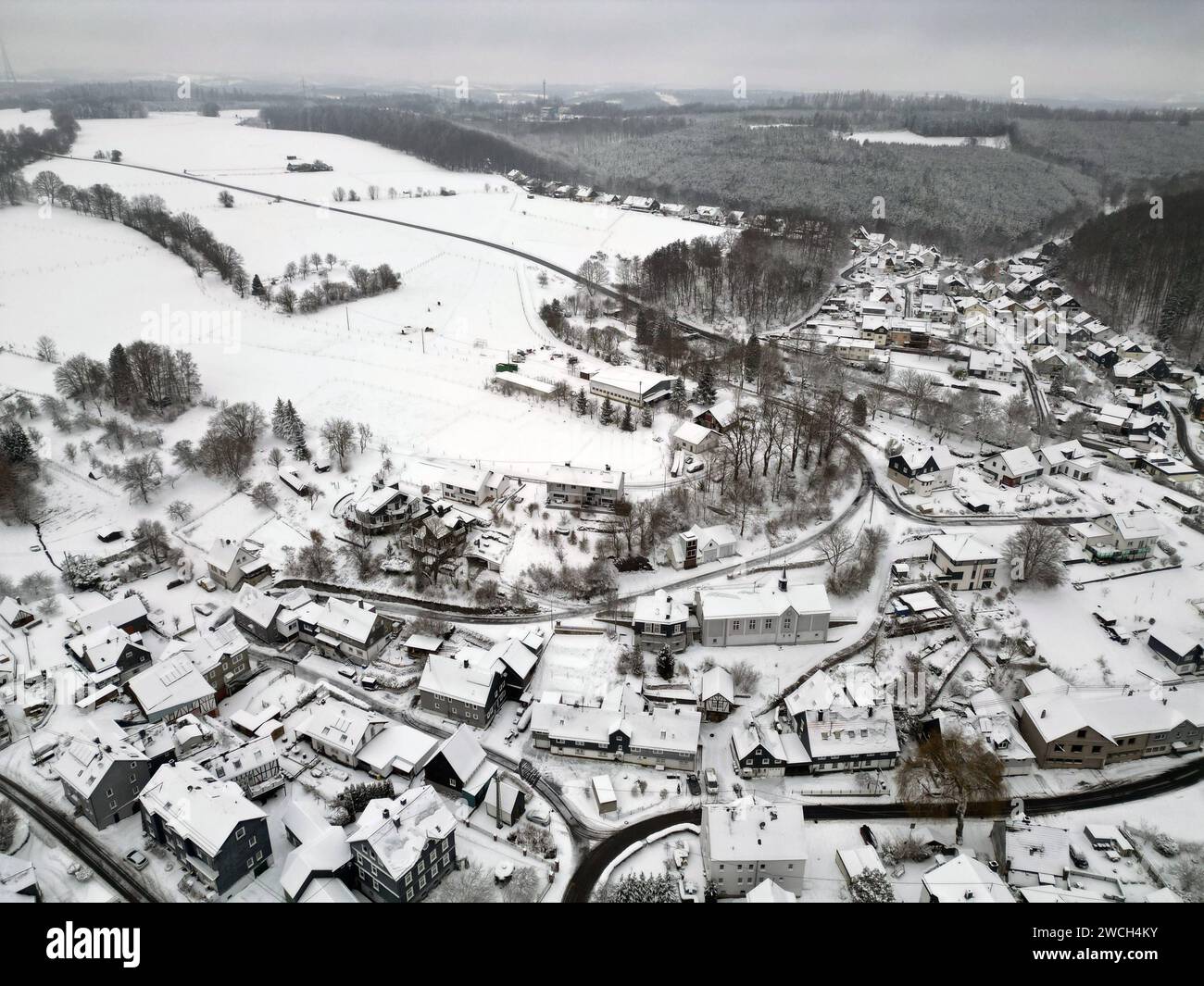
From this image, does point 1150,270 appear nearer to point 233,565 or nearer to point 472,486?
point 472,486

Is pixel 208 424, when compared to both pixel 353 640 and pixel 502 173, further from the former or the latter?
pixel 502 173

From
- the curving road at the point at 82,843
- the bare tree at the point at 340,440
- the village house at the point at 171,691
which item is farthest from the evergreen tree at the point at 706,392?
the curving road at the point at 82,843

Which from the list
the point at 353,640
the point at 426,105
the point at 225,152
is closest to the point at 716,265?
the point at 353,640

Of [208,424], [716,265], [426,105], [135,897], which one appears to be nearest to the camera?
[135,897]

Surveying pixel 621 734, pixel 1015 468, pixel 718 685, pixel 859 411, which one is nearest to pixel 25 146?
pixel 859 411

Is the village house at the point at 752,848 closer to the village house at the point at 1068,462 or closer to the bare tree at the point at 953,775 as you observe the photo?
the bare tree at the point at 953,775

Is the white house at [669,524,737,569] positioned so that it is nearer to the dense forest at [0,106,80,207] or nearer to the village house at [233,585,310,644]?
the village house at [233,585,310,644]
